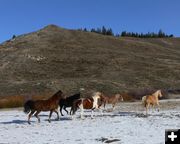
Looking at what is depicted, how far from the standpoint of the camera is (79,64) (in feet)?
327

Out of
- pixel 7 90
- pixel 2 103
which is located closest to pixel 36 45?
pixel 7 90

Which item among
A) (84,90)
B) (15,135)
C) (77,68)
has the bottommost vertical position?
(15,135)

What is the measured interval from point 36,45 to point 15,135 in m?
92.3

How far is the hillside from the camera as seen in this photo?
78.3 metres

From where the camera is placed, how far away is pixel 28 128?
25.5 meters

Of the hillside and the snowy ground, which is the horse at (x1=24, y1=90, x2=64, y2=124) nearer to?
the snowy ground

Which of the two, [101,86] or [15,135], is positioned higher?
[101,86]

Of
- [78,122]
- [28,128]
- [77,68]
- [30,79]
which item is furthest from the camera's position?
[77,68]

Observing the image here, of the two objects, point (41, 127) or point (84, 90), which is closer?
point (41, 127)

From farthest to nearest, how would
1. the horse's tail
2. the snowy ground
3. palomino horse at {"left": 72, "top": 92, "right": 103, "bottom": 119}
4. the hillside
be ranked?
the hillside, palomino horse at {"left": 72, "top": 92, "right": 103, "bottom": 119}, the horse's tail, the snowy ground

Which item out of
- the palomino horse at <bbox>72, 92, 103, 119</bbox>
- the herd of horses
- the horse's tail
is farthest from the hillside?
the horse's tail

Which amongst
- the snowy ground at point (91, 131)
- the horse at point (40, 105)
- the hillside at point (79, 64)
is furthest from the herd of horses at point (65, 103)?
the hillside at point (79, 64)

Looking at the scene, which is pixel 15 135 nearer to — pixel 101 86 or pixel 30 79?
pixel 101 86

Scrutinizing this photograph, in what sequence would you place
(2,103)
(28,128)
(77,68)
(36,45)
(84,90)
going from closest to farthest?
(28,128) → (2,103) → (84,90) → (77,68) → (36,45)
